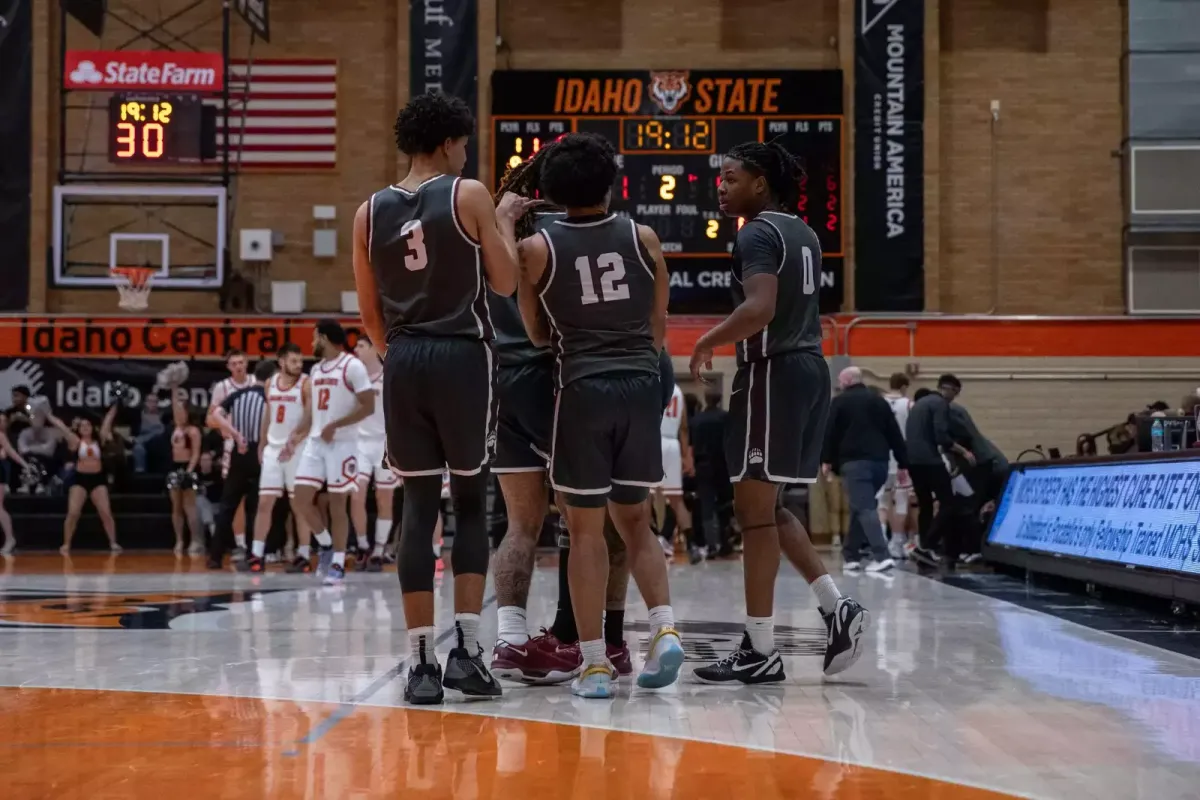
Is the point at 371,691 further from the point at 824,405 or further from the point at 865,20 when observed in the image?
the point at 865,20

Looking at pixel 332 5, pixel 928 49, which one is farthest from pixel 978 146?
pixel 332 5

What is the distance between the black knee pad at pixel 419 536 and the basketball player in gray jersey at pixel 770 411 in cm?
107

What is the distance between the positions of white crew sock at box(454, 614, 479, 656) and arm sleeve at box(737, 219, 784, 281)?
157 centimetres

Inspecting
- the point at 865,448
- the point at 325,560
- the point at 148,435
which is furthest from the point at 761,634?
the point at 148,435

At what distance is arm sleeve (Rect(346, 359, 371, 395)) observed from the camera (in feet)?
32.7

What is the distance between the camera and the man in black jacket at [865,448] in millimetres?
11250

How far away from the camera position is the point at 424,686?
14.4ft

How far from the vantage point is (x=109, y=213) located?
18.7 m

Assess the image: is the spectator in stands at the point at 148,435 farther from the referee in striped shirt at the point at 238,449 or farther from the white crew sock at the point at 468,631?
the white crew sock at the point at 468,631

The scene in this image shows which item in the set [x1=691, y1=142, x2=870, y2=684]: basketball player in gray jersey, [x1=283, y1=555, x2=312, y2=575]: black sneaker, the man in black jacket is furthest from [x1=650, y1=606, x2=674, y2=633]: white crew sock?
[x1=283, y1=555, x2=312, y2=575]: black sneaker

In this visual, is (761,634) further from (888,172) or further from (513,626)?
(888,172)

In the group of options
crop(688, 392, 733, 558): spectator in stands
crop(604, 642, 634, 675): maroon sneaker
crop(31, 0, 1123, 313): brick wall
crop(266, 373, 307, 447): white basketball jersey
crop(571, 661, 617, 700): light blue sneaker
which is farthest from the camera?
crop(31, 0, 1123, 313): brick wall

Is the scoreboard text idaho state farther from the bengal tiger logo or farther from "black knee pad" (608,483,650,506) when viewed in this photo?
"black knee pad" (608,483,650,506)

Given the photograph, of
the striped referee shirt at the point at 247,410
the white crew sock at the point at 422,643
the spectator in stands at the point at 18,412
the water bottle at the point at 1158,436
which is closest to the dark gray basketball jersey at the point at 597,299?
the white crew sock at the point at 422,643
